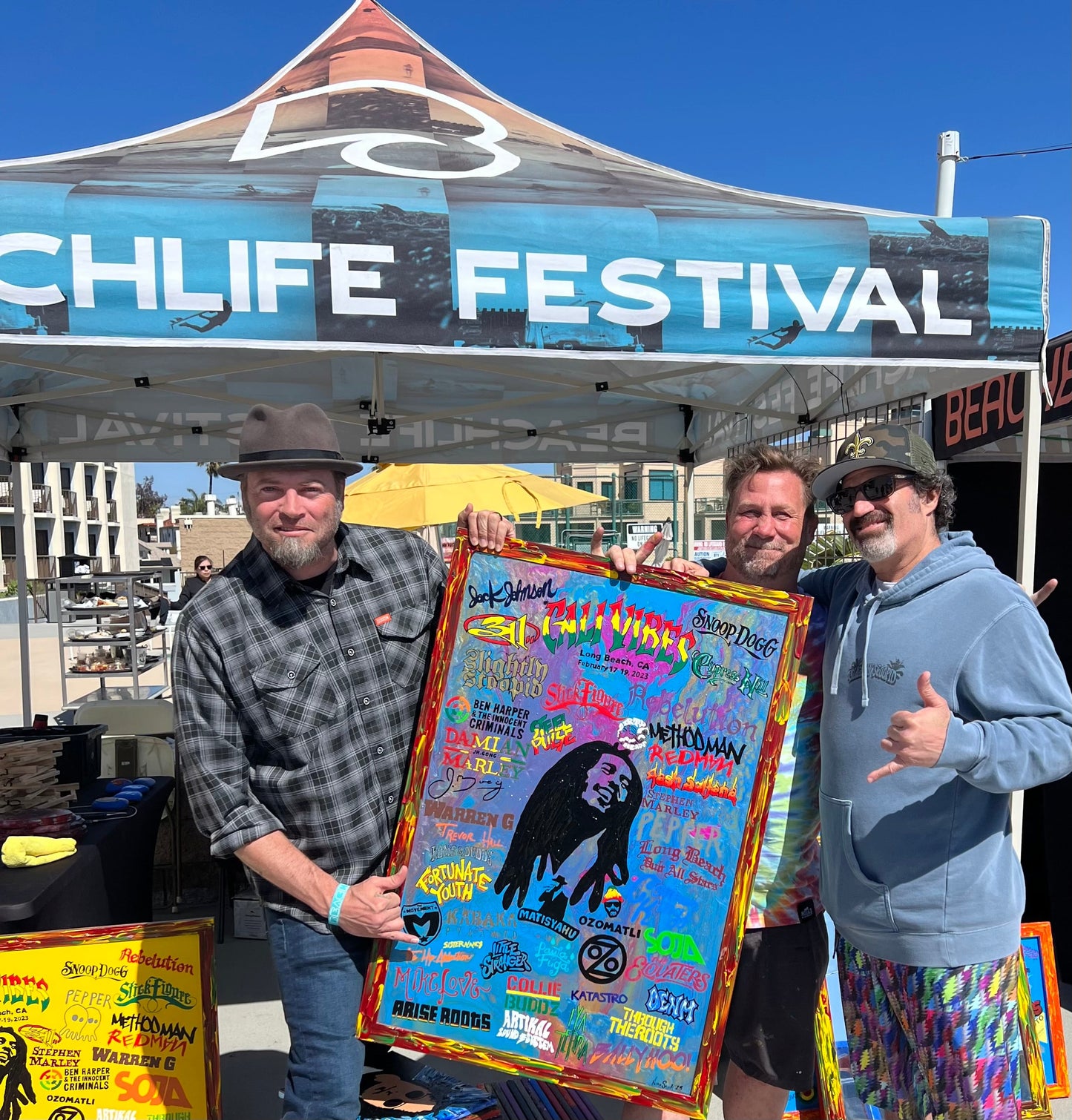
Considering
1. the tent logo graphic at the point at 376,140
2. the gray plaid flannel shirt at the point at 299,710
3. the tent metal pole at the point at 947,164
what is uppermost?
the tent metal pole at the point at 947,164

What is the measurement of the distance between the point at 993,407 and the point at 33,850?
3907 millimetres

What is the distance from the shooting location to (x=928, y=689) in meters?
1.59

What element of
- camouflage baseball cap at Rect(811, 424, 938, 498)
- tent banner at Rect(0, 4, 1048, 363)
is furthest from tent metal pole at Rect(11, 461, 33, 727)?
camouflage baseball cap at Rect(811, 424, 938, 498)

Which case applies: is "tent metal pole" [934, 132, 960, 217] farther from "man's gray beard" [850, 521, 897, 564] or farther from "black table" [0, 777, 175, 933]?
"black table" [0, 777, 175, 933]

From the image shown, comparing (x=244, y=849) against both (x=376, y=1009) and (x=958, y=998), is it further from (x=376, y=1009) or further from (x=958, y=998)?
(x=958, y=998)

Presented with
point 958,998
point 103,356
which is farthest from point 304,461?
point 103,356

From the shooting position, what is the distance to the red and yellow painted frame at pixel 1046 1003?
252cm

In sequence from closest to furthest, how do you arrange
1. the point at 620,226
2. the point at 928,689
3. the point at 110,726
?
1. the point at 928,689
2. the point at 620,226
3. the point at 110,726

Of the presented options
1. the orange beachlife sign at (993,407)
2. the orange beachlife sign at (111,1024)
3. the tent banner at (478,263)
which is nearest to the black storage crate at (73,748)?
the orange beachlife sign at (111,1024)

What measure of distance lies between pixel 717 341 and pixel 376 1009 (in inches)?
78.7

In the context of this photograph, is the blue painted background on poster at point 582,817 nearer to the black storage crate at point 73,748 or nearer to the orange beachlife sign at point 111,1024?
the orange beachlife sign at point 111,1024

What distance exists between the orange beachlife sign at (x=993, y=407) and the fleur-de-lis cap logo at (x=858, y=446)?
1.30 metres

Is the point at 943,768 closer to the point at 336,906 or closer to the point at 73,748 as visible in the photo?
the point at 336,906

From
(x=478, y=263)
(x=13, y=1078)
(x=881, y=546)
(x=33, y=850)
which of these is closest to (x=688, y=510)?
(x=478, y=263)
